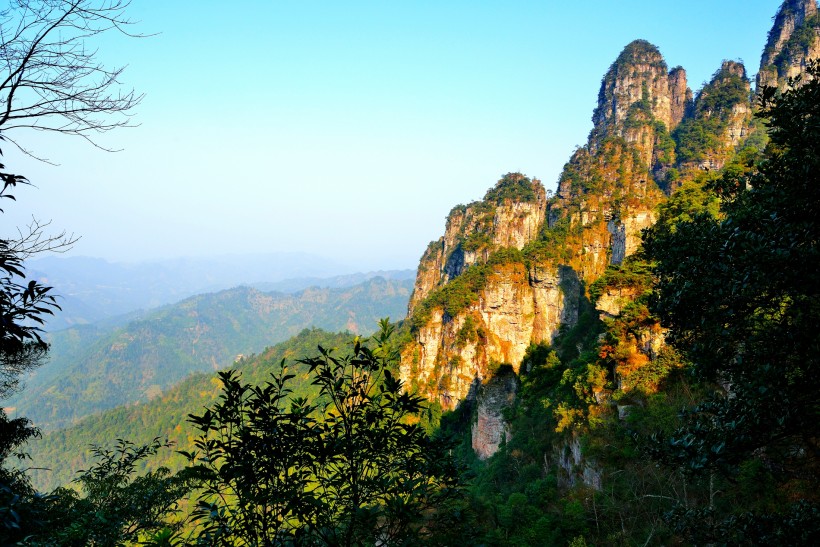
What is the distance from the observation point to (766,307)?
223 inches

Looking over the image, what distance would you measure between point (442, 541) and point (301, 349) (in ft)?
385

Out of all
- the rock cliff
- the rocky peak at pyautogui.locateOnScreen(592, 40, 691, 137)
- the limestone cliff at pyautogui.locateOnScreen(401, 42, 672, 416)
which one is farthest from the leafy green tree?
the rocky peak at pyautogui.locateOnScreen(592, 40, 691, 137)

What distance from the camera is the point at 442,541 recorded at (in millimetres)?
4762

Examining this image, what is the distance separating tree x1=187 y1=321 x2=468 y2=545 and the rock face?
77.0 meters

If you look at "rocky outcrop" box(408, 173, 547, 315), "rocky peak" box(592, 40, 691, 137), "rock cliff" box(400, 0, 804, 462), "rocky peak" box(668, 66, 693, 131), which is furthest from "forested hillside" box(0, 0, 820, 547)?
"rocky peak" box(668, 66, 693, 131)

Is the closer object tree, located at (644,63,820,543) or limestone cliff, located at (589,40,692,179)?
tree, located at (644,63,820,543)

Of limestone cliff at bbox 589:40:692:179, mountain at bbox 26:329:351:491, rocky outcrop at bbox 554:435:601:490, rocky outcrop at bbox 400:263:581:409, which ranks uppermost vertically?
limestone cliff at bbox 589:40:692:179

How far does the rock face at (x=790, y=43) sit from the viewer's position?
197 feet

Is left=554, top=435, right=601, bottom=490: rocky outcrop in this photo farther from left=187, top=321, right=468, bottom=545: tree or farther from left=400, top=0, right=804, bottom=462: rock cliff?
left=187, top=321, right=468, bottom=545: tree

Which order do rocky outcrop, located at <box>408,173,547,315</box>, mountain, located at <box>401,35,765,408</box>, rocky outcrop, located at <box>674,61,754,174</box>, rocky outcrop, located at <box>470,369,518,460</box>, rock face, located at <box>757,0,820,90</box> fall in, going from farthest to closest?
rocky outcrop, located at <box>408,173,547,315</box>, rock face, located at <box>757,0,820,90</box>, rocky outcrop, located at <box>674,61,754,174</box>, mountain, located at <box>401,35,765,408</box>, rocky outcrop, located at <box>470,369,518,460</box>

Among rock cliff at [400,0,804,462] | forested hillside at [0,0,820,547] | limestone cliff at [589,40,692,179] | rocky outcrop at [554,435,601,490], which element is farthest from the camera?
limestone cliff at [589,40,692,179]

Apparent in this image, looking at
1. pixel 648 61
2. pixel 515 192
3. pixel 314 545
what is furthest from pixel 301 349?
pixel 314 545

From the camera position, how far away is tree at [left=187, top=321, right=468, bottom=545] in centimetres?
450

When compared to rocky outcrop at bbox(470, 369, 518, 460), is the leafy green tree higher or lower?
higher
